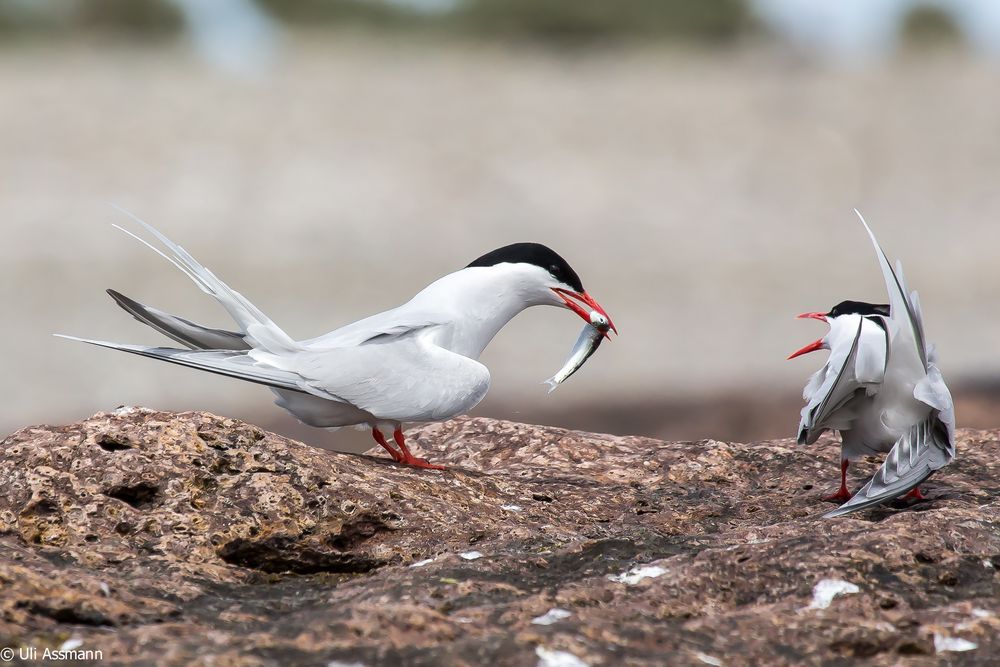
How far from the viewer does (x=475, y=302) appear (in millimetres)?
5699

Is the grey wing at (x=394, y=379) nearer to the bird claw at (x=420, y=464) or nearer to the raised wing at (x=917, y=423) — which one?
the bird claw at (x=420, y=464)

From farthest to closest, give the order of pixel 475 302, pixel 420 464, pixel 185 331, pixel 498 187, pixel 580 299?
pixel 498 187 < pixel 580 299 < pixel 475 302 < pixel 420 464 < pixel 185 331

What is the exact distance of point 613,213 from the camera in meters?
23.1

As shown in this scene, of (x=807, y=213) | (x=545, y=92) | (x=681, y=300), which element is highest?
(x=545, y=92)

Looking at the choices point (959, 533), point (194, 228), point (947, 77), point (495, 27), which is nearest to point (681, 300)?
point (194, 228)

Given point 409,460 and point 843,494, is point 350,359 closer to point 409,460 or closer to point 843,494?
point 409,460

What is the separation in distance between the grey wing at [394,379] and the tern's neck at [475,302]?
0.30 metres

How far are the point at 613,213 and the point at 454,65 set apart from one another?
7.03 metres

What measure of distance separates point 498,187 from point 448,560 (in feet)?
65.5

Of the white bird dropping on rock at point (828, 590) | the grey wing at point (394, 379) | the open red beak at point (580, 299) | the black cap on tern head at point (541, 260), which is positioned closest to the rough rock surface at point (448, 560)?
the white bird dropping on rock at point (828, 590)

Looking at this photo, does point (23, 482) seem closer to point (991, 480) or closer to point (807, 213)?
point (991, 480)

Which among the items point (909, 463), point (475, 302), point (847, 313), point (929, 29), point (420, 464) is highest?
point (929, 29)

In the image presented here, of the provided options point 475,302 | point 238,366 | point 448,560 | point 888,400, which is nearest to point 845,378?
point 888,400

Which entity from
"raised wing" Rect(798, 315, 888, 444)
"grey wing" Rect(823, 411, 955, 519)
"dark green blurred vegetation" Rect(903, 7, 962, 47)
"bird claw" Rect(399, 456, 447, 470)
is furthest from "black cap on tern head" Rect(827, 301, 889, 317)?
"dark green blurred vegetation" Rect(903, 7, 962, 47)
